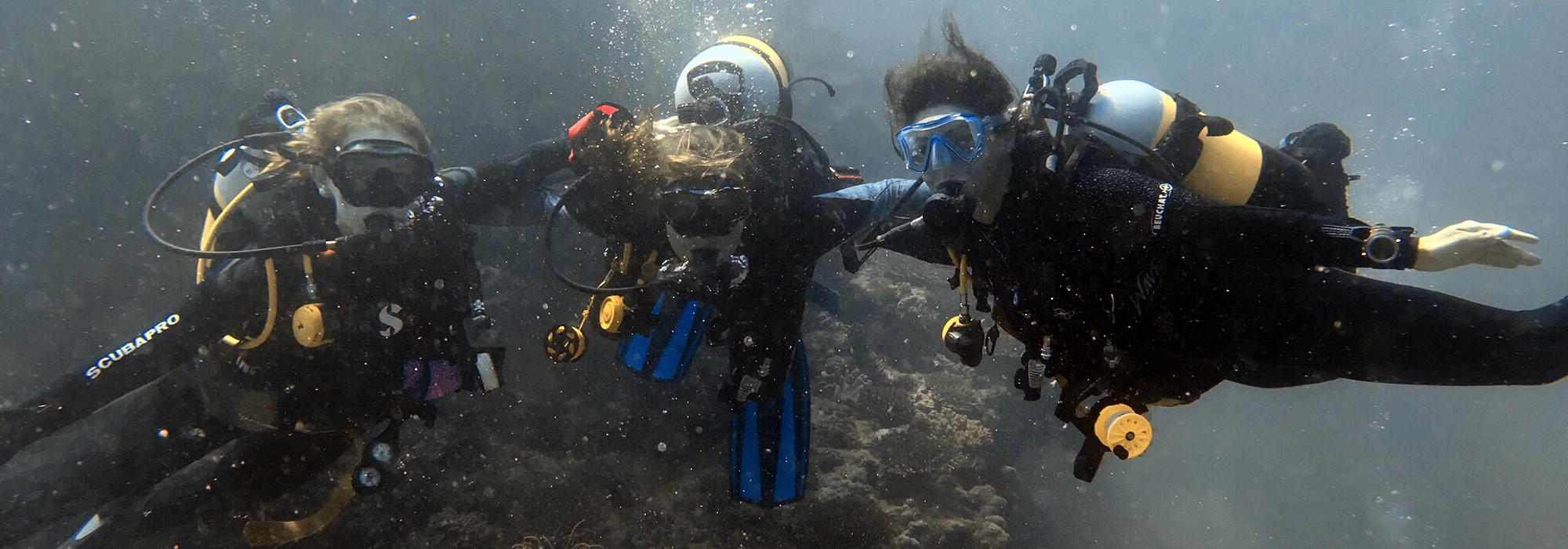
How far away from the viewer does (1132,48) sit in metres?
57.7

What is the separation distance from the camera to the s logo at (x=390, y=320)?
11.5ft

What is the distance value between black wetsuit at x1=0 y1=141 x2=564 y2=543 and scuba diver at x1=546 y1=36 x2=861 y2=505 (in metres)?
0.72

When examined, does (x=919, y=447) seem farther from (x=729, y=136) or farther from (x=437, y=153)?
(x=437, y=153)

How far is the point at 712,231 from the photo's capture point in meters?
3.27

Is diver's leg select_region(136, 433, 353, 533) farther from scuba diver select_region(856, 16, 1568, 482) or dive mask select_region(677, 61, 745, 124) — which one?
scuba diver select_region(856, 16, 1568, 482)

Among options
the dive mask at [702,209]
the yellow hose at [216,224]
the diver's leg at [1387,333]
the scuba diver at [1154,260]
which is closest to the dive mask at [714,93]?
the dive mask at [702,209]

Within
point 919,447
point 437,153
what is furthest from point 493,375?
point 437,153

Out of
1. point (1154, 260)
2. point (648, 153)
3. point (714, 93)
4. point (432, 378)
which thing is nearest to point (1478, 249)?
point (1154, 260)

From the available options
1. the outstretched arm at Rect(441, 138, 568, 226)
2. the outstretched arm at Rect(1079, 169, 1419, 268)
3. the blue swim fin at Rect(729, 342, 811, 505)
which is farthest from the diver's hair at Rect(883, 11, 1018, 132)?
the outstretched arm at Rect(441, 138, 568, 226)

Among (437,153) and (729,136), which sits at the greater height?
(729,136)

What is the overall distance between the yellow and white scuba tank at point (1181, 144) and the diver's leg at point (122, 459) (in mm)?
5311

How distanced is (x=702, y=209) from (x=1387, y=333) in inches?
119

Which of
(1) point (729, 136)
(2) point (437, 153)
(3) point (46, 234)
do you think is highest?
(1) point (729, 136)

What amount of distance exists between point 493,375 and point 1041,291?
3.19 meters
